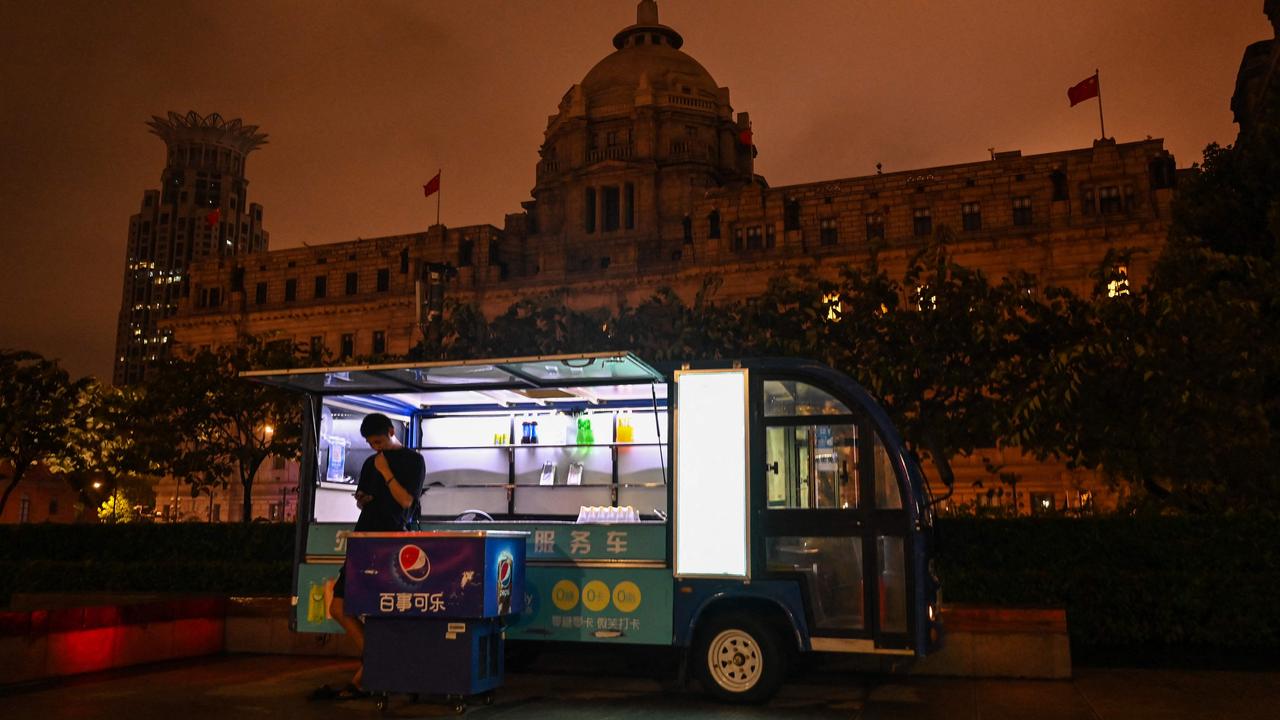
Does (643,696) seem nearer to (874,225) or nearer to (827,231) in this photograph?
(874,225)

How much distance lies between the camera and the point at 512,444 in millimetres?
13305

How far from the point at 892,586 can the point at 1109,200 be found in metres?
44.1

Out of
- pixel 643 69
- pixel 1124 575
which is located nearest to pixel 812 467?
pixel 1124 575

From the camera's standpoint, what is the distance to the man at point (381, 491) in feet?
30.2

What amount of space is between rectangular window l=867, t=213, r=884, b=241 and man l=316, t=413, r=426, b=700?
142 feet

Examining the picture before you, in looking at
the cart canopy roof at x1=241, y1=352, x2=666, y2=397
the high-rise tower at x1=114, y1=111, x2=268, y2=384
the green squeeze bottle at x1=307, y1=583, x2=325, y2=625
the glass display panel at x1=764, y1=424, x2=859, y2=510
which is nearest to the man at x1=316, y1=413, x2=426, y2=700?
the cart canopy roof at x1=241, y1=352, x2=666, y2=397

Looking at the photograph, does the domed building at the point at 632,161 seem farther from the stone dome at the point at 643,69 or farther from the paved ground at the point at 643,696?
the paved ground at the point at 643,696

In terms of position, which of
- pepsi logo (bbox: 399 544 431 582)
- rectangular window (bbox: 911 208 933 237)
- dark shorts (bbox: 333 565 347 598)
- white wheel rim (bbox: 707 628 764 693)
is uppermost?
rectangular window (bbox: 911 208 933 237)

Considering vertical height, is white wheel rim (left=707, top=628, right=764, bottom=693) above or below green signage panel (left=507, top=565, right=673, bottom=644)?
below

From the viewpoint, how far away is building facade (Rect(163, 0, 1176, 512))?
46656 mm

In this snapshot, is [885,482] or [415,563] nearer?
[415,563]

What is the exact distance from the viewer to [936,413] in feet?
55.5

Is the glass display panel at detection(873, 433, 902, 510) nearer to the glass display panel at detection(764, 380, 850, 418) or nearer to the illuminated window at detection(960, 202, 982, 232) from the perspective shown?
the glass display panel at detection(764, 380, 850, 418)

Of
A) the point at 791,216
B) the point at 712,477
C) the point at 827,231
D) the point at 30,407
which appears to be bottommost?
the point at 712,477
